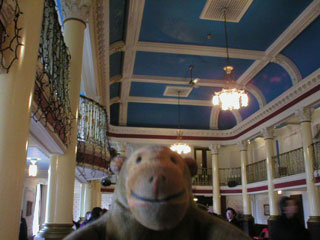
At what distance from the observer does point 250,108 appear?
48.0 feet

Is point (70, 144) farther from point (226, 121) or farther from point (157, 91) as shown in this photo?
point (226, 121)

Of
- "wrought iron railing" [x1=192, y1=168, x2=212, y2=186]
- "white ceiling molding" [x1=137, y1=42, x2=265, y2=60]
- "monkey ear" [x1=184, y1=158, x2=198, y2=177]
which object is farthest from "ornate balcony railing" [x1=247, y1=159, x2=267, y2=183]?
"monkey ear" [x1=184, y1=158, x2=198, y2=177]

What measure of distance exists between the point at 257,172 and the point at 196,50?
27.8 feet

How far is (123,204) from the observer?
0.96 meters

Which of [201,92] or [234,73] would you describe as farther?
[201,92]

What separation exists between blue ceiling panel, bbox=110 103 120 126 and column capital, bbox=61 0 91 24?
10.9 metres

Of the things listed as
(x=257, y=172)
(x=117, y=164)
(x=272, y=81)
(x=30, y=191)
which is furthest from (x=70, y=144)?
(x=257, y=172)

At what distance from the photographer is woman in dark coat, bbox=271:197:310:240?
Answer: 282 centimetres

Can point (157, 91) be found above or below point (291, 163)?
above

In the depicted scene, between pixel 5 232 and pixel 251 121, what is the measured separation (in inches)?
530

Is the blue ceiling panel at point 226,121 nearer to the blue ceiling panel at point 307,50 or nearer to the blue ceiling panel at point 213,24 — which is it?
the blue ceiling panel at point 307,50

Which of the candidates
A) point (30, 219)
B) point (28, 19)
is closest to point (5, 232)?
point (28, 19)

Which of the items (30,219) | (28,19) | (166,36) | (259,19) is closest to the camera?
(28,19)

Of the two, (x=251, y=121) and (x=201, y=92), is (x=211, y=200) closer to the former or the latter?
(x=251, y=121)
